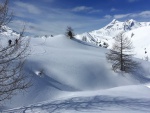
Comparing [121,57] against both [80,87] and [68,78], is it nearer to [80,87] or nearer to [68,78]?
[80,87]

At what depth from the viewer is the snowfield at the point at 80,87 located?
29.4ft

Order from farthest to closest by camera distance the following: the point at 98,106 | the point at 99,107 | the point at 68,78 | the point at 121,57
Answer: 1. the point at 121,57
2. the point at 68,78
3. the point at 98,106
4. the point at 99,107

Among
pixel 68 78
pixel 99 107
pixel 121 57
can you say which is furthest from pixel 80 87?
pixel 99 107

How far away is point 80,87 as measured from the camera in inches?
1127

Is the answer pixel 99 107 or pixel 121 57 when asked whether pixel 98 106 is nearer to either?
pixel 99 107

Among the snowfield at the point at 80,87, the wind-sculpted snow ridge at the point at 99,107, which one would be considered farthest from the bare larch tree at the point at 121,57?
the wind-sculpted snow ridge at the point at 99,107

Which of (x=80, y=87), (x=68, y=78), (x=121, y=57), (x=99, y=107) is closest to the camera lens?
(x=99, y=107)

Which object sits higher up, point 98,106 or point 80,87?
point 98,106

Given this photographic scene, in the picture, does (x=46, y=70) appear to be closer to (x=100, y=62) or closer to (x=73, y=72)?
(x=73, y=72)

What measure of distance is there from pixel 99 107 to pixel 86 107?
21.0 inches

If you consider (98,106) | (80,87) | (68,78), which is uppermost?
(98,106)

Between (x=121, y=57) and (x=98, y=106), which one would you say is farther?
(x=121, y=57)

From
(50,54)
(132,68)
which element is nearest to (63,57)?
(50,54)

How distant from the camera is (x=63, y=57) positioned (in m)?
36.7
